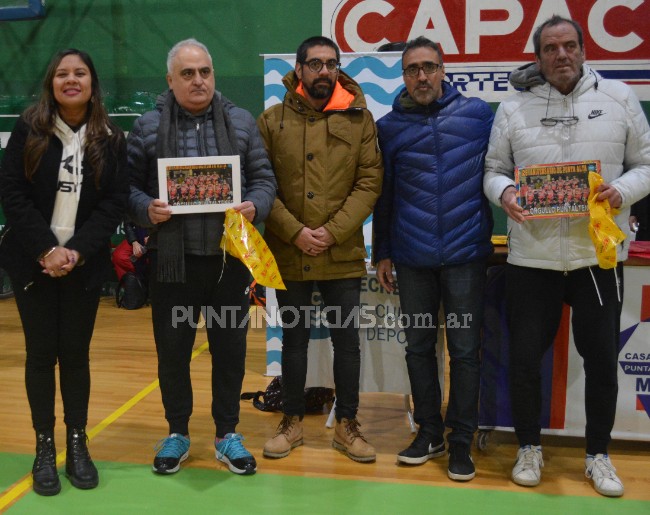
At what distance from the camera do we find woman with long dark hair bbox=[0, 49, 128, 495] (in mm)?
2396

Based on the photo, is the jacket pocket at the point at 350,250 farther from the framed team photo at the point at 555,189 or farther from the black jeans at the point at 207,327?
the framed team photo at the point at 555,189

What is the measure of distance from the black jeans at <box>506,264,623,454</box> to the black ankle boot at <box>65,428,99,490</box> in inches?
64.3

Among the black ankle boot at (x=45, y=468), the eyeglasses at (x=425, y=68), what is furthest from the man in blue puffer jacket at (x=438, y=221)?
the black ankle boot at (x=45, y=468)

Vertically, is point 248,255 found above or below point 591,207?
below

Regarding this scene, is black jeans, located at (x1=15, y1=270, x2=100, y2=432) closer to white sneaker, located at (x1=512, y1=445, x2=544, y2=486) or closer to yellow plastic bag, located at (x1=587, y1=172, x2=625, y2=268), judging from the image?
white sneaker, located at (x1=512, y1=445, x2=544, y2=486)

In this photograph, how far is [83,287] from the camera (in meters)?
2.50

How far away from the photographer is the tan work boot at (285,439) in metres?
2.93

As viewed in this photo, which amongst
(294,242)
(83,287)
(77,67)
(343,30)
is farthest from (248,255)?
(343,30)

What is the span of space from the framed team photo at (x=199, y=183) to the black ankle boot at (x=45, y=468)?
988 millimetres

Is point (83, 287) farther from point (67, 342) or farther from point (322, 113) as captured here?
point (322, 113)

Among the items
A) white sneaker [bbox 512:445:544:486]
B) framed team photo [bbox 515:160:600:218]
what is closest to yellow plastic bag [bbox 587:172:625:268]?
framed team photo [bbox 515:160:600:218]

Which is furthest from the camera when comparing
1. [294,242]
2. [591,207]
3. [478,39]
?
[478,39]

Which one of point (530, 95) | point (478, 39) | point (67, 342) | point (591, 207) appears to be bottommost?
point (67, 342)

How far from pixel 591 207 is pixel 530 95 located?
0.48 m
